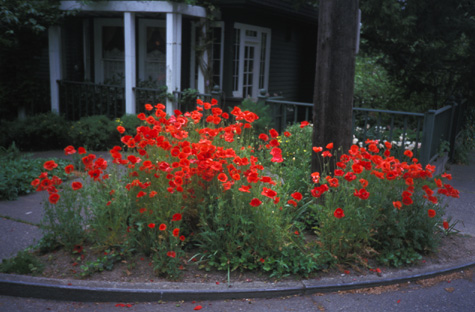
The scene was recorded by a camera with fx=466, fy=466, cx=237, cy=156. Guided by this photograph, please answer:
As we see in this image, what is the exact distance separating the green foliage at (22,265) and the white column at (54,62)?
7179 millimetres

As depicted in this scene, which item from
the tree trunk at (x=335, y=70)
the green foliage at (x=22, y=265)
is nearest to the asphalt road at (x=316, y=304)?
the green foliage at (x=22, y=265)

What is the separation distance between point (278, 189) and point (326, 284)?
0.94 meters

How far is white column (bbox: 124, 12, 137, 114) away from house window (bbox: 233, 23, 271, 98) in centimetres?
260

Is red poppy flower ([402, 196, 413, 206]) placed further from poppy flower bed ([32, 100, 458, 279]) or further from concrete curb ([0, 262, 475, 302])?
concrete curb ([0, 262, 475, 302])

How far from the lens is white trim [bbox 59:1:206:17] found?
898 cm

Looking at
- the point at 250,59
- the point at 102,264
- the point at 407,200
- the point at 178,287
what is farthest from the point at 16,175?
the point at 250,59

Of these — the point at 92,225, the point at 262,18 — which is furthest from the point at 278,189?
the point at 262,18

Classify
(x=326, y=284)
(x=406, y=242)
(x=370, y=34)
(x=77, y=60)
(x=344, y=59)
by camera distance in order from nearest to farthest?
(x=326, y=284) < (x=406, y=242) < (x=344, y=59) < (x=370, y=34) < (x=77, y=60)

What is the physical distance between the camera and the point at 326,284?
12.2ft

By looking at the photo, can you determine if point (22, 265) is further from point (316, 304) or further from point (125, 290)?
point (316, 304)

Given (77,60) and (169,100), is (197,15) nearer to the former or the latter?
(169,100)

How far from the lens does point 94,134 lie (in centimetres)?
886

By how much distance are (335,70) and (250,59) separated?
770 cm

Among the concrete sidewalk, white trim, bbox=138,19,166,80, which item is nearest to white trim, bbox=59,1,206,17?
white trim, bbox=138,19,166,80
